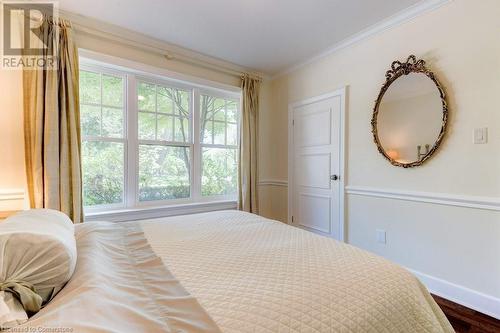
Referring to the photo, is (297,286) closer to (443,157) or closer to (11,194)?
(443,157)

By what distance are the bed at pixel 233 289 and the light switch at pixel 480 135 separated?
4.94ft

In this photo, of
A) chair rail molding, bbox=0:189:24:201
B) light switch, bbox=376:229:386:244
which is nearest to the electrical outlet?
light switch, bbox=376:229:386:244

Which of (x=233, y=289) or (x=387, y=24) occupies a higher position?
(x=387, y=24)

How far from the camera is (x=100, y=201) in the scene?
255 cm

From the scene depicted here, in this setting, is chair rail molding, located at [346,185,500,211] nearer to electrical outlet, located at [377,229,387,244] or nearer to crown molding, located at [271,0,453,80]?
electrical outlet, located at [377,229,387,244]

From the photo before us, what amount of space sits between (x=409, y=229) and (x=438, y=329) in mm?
1550

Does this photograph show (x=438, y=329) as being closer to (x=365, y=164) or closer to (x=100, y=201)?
(x=365, y=164)

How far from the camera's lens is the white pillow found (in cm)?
62

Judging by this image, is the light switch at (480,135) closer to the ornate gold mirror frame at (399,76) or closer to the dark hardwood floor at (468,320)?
the ornate gold mirror frame at (399,76)

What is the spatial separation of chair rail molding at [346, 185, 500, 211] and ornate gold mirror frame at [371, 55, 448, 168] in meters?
0.27

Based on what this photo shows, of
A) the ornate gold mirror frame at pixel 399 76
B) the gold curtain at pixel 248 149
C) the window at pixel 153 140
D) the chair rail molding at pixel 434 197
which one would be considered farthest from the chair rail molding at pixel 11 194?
the ornate gold mirror frame at pixel 399 76

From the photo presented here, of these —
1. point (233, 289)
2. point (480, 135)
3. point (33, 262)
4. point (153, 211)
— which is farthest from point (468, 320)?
point (153, 211)

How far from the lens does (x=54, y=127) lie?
207cm

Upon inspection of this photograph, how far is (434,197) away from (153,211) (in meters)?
2.77
